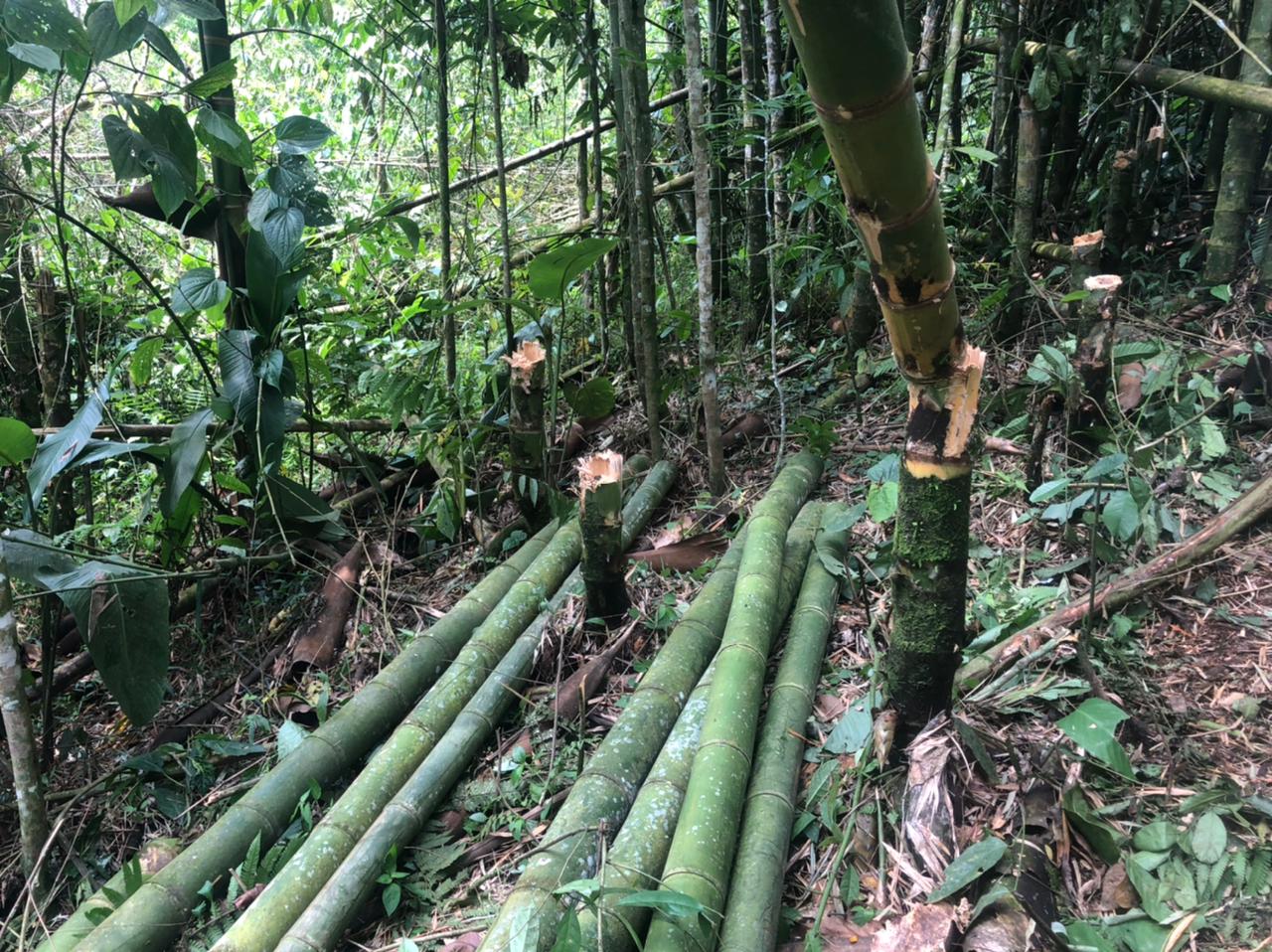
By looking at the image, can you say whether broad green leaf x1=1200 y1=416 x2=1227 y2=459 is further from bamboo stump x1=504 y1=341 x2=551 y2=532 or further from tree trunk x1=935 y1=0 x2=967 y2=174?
bamboo stump x1=504 y1=341 x2=551 y2=532

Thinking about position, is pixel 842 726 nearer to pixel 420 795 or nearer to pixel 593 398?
pixel 420 795

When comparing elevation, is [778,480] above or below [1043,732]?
above

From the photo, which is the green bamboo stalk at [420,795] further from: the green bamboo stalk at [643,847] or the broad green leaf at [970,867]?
the broad green leaf at [970,867]

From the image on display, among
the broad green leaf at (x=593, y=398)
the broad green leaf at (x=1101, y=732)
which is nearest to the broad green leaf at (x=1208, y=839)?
the broad green leaf at (x=1101, y=732)

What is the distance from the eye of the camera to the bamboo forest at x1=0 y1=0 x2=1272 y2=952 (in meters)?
1.60

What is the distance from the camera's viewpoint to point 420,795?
219cm

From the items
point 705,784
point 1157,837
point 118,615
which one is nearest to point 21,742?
point 118,615

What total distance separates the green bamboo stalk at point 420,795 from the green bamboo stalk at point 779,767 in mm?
856

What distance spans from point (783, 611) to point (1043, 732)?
32.5 inches

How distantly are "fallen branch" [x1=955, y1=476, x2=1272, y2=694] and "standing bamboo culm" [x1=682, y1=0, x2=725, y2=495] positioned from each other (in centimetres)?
149

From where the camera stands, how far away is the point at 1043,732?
1900 millimetres

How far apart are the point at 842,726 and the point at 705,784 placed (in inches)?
14.4

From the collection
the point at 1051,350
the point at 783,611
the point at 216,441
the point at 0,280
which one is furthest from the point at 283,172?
the point at 1051,350

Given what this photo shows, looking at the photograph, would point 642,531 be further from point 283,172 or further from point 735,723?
point 283,172
